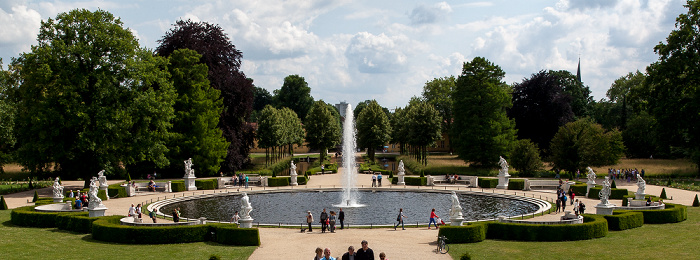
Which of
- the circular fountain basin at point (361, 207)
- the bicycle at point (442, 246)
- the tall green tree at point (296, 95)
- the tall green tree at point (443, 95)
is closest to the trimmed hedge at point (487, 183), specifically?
the circular fountain basin at point (361, 207)

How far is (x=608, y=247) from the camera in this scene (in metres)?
23.1

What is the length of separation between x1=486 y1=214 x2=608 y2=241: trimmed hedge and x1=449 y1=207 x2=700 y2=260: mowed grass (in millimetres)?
398

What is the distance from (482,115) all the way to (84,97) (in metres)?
40.1

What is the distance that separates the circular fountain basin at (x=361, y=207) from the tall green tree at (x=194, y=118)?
11630mm

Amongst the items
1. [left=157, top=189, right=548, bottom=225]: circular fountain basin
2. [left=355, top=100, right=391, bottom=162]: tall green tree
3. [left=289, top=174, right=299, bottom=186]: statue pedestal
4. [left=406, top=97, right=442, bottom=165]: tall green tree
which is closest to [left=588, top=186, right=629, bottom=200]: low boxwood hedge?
[left=157, top=189, right=548, bottom=225]: circular fountain basin

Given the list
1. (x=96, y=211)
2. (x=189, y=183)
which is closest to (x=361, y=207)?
(x=96, y=211)

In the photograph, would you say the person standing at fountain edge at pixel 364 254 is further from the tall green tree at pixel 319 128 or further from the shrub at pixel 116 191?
the tall green tree at pixel 319 128

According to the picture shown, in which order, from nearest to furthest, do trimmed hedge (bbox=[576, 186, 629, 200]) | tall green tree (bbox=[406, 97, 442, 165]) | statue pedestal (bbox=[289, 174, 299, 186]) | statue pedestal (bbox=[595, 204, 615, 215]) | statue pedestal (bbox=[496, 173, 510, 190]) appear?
statue pedestal (bbox=[595, 204, 615, 215])
trimmed hedge (bbox=[576, 186, 629, 200])
statue pedestal (bbox=[496, 173, 510, 190])
statue pedestal (bbox=[289, 174, 299, 186])
tall green tree (bbox=[406, 97, 442, 165])

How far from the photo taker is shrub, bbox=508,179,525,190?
153ft

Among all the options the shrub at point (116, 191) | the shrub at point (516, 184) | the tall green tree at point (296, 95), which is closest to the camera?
the shrub at point (116, 191)

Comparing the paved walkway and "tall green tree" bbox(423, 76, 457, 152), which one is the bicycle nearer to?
the paved walkway

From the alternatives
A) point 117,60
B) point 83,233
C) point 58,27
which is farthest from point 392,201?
point 58,27

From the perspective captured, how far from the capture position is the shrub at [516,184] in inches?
1838

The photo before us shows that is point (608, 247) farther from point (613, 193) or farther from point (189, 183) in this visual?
point (189, 183)
